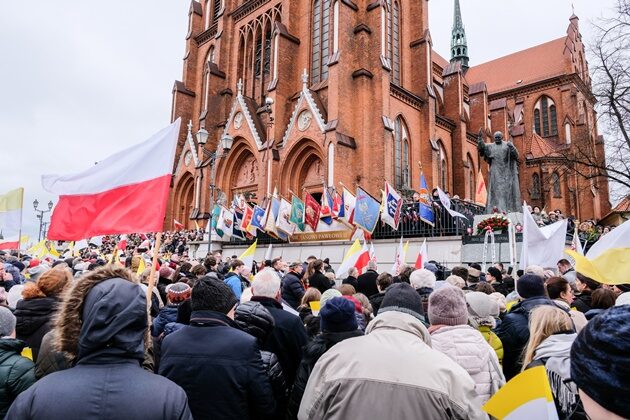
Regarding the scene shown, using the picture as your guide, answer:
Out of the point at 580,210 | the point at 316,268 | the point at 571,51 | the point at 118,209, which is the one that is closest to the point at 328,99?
the point at 316,268

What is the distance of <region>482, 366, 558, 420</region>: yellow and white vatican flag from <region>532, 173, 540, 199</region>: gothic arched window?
39.7 m

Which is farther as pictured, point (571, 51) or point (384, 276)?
point (571, 51)

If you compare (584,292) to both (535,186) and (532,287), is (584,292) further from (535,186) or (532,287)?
(535,186)

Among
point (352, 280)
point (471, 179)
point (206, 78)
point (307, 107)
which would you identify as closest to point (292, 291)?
point (352, 280)

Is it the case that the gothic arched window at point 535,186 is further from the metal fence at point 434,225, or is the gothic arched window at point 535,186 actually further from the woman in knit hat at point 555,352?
the woman in knit hat at point 555,352

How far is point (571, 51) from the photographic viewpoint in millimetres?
42219

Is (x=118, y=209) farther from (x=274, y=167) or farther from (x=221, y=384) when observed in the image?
(x=274, y=167)

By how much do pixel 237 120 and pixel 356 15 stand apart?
945 centimetres

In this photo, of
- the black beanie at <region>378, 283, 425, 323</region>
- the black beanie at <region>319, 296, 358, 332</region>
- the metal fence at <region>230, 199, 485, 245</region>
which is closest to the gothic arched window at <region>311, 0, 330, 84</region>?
the metal fence at <region>230, 199, 485, 245</region>

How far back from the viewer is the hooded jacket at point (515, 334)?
377 centimetres

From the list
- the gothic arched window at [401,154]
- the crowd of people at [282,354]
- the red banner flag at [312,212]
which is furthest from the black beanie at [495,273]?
the gothic arched window at [401,154]

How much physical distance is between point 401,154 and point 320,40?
827cm

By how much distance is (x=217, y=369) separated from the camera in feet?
8.63

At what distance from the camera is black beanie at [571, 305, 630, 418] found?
49.2 inches
